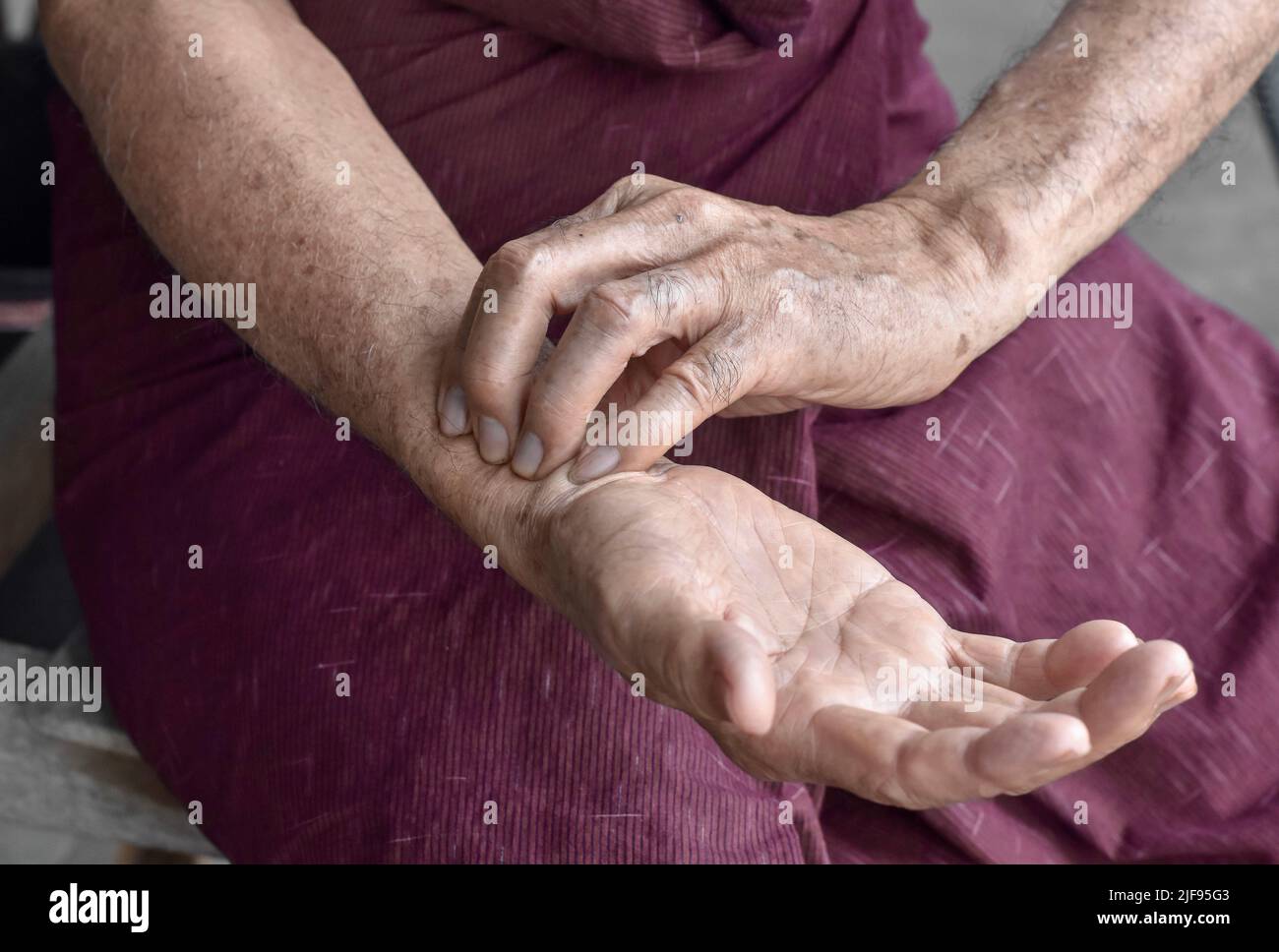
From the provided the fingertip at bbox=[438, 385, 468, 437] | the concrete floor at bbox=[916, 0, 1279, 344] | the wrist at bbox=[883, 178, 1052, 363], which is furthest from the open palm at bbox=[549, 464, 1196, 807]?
the concrete floor at bbox=[916, 0, 1279, 344]

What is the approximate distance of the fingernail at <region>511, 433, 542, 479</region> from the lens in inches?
28.4

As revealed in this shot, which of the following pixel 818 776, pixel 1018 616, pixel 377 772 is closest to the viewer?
pixel 818 776

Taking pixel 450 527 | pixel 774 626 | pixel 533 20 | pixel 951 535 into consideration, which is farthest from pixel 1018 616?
pixel 533 20

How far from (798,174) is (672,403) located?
0.30m

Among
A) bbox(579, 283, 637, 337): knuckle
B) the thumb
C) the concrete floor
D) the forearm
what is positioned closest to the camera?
the thumb

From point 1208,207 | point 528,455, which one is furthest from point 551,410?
point 1208,207

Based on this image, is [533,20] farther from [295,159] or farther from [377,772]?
[377,772]

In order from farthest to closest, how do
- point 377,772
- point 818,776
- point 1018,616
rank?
point 1018,616, point 377,772, point 818,776

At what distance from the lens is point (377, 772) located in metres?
0.76

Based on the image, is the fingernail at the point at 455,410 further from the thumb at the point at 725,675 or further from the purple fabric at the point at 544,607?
the thumb at the point at 725,675

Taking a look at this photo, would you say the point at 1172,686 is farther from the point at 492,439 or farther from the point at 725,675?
the point at 492,439

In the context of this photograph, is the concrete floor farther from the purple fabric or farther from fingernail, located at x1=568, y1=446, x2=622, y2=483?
fingernail, located at x1=568, y1=446, x2=622, y2=483

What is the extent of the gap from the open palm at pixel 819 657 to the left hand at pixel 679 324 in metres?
0.05
